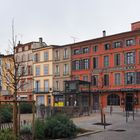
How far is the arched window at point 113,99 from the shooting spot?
53000mm

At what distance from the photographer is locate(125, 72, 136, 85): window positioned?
51156 mm

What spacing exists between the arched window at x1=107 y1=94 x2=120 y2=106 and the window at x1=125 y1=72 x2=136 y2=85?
9.94 feet

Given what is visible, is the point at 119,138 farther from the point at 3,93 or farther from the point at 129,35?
the point at 3,93

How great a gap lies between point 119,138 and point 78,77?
4314cm

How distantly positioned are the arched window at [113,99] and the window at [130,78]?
3.03 m

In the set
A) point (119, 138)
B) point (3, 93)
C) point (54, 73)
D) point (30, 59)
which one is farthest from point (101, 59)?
point (119, 138)

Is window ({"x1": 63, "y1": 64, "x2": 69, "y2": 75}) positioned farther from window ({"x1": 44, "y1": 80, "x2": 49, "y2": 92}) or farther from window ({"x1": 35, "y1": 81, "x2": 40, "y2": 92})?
window ({"x1": 35, "y1": 81, "x2": 40, "y2": 92})

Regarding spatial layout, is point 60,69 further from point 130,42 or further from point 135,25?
point 130,42

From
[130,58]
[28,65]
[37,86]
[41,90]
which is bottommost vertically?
[41,90]

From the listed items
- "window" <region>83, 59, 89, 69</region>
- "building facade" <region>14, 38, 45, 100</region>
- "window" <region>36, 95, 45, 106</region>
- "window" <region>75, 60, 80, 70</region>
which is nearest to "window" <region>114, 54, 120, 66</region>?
"window" <region>83, 59, 89, 69</region>

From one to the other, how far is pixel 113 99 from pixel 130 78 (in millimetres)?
4709

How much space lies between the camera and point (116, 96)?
2105 inches

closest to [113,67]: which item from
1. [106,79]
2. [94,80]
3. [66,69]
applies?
[106,79]

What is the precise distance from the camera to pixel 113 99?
5381 cm
